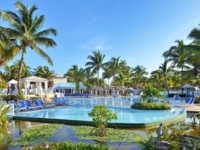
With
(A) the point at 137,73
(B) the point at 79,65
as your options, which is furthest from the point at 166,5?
(A) the point at 137,73

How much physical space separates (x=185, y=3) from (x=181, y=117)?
722 centimetres

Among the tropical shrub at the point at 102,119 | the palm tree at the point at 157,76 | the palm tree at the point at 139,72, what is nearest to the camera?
the tropical shrub at the point at 102,119

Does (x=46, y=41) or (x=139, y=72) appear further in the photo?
(x=139, y=72)

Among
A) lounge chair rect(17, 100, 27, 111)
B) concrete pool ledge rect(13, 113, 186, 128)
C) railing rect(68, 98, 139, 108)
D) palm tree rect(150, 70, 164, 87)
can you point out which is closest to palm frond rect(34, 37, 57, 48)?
railing rect(68, 98, 139, 108)

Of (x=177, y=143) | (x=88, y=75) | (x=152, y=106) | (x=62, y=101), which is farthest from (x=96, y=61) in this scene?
(x=177, y=143)

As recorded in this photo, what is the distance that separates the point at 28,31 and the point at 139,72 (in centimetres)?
3813

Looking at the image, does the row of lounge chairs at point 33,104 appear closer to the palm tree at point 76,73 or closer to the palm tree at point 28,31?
the palm tree at point 28,31

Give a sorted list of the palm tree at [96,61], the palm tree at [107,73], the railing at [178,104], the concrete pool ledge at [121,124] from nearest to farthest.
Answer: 1. the concrete pool ledge at [121,124]
2. the railing at [178,104]
3. the palm tree at [96,61]
4. the palm tree at [107,73]

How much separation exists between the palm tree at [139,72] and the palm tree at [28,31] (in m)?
35.5

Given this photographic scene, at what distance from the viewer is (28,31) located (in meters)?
18.2

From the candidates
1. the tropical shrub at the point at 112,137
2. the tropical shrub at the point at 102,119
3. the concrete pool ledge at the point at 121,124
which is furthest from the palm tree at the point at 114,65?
the tropical shrub at the point at 102,119

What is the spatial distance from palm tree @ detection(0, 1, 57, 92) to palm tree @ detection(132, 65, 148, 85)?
1398 inches

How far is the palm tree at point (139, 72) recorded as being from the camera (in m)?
51.8

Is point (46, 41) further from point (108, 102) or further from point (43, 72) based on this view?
point (43, 72)
